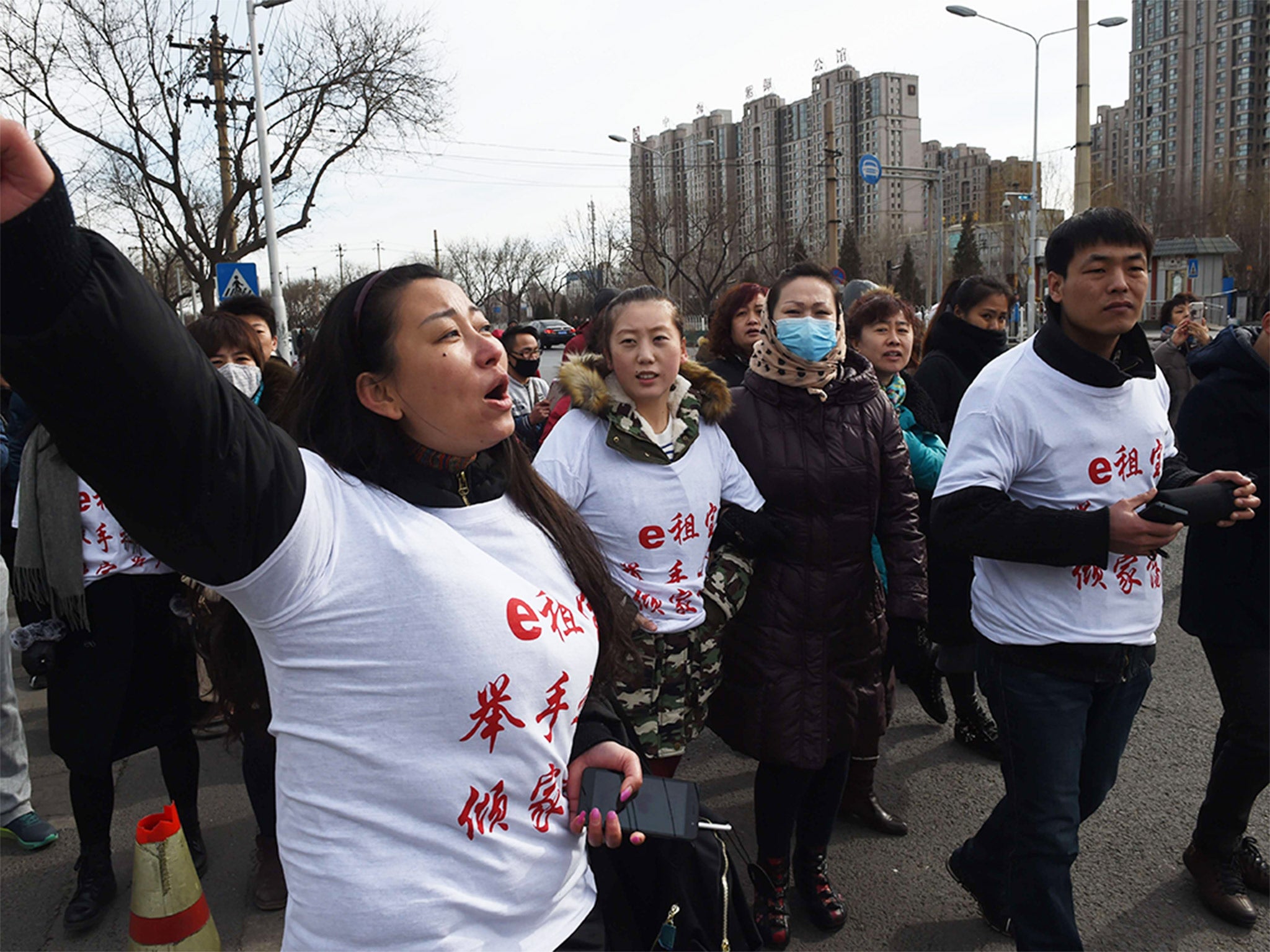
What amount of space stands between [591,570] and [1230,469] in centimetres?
243

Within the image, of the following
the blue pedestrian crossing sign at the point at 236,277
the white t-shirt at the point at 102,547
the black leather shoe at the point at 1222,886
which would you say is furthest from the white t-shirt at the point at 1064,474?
the blue pedestrian crossing sign at the point at 236,277

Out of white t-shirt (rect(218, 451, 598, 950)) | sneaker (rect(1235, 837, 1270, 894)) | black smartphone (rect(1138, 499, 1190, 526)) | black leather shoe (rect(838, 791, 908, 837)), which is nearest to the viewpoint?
white t-shirt (rect(218, 451, 598, 950))

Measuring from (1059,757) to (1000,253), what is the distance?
72.3 meters

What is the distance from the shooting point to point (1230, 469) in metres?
3.03

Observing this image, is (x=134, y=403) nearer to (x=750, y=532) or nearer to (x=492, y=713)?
(x=492, y=713)

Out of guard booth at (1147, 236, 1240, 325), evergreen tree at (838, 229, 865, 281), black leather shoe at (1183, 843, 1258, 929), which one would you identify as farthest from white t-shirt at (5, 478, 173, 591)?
evergreen tree at (838, 229, 865, 281)

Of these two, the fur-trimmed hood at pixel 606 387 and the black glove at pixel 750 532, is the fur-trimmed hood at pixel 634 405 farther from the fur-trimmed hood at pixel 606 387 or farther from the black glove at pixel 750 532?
the black glove at pixel 750 532

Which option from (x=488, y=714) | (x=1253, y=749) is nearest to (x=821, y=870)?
(x=1253, y=749)

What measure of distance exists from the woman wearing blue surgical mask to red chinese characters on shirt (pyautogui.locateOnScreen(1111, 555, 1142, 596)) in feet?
2.09

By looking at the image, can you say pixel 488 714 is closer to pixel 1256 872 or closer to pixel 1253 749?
pixel 1253 749

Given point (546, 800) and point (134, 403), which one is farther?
point (546, 800)

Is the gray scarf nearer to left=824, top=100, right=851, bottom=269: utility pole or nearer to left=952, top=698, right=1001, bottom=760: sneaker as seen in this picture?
left=952, top=698, right=1001, bottom=760: sneaker

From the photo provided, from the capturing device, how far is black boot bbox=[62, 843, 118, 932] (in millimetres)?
3070

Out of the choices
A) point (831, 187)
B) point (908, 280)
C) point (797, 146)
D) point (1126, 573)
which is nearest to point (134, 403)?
point (1126, 573)
